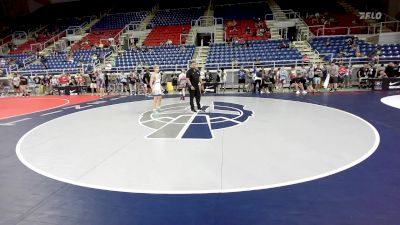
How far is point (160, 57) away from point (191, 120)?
535 inches

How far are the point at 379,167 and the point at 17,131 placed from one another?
8491 mm

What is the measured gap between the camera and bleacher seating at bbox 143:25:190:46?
81.4 ft

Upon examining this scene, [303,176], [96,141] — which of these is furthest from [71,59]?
[303,176]

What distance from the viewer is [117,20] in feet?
101

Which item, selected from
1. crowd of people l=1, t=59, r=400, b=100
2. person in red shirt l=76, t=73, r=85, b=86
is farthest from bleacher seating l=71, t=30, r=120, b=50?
person in red shirt l=76, t=73, r=85, b=86

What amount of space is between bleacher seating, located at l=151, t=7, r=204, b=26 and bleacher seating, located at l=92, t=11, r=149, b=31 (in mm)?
2002

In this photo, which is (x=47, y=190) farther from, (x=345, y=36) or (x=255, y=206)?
(x=345, y=36)

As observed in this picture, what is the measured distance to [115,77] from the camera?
1838 centimetres

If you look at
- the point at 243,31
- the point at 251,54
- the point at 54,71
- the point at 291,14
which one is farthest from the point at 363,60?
the point at 54,71

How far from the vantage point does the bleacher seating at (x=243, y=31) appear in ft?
75.5

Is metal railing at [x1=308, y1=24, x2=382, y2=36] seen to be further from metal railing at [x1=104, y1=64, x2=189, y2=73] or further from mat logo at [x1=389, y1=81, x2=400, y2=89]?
metal railing at [x1=104, y1=64, x2=189, y2=73]

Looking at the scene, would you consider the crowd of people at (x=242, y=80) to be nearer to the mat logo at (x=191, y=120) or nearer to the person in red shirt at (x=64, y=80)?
the person in red shirt at (x=64, y=80)

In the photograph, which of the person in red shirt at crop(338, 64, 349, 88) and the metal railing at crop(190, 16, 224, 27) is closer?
the person in red shirt at crop(338, 64, 349, 88)

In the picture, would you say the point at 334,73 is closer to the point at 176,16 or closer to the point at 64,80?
the point at 64,80
